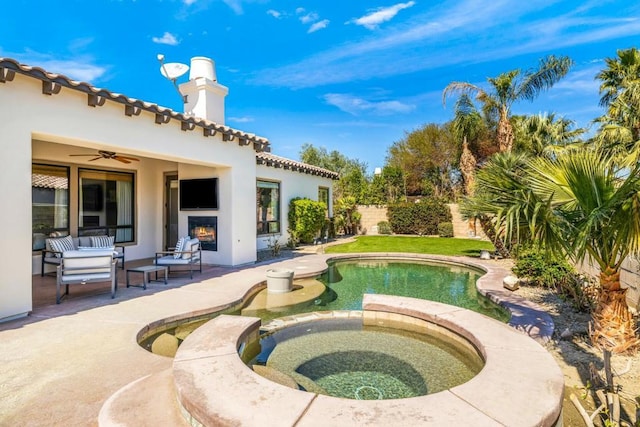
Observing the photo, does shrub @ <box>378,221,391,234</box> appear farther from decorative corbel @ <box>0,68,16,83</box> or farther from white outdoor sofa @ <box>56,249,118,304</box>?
decorative corbel @ <box>0,68,16,83</box>

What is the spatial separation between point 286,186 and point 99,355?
12.9 meters

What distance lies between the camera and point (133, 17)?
1536 centimetres

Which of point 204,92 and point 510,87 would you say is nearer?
point 204,92

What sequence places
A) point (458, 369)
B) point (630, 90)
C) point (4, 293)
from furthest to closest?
point (630, 90), point (4, 293), point (458, 369)

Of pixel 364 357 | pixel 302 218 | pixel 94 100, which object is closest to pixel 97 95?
pixel 94 100

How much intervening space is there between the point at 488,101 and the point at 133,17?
18.6 m

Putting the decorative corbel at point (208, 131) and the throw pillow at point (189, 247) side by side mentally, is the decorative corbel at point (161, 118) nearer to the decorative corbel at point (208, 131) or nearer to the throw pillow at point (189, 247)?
the decorative corbel at point (208, 131)

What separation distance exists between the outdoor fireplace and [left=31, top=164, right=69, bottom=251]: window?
12.1 feet

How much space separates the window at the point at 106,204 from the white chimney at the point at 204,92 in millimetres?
3444

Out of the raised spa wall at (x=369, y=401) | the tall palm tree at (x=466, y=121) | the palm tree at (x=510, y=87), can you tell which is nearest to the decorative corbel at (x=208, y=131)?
the raised spa wall at (x=369, y=401)

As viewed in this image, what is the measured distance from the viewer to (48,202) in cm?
1018

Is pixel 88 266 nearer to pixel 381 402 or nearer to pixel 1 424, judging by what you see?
pixel 1 424

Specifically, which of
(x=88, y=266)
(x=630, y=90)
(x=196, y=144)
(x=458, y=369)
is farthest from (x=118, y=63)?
(x=630, y=90)

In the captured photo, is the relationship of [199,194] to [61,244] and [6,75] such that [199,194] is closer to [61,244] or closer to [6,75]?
[61,244]
